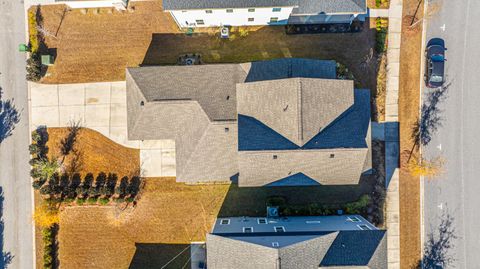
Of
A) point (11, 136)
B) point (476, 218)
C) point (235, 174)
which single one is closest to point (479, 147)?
point (476, 218)

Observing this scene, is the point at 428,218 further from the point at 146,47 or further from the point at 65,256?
the point at 65,256

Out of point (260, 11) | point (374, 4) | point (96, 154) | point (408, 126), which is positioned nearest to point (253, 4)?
point (260, 11)

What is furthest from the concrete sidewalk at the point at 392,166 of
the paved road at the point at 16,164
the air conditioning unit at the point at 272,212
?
the paved road at the point at 16,164

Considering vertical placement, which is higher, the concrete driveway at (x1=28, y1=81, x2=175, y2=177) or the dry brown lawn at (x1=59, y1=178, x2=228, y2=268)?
the concrete driveway at (x1=28, y1=81, x2=175, y2=177)

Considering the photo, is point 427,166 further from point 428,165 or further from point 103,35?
point 103,35

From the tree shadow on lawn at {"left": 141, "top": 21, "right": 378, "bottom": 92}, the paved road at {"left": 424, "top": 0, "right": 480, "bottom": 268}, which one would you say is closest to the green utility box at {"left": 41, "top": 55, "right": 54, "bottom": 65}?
the tree shadow on lawn at {"left": 141, "top": 21, "right": 378, "bottom": 92}

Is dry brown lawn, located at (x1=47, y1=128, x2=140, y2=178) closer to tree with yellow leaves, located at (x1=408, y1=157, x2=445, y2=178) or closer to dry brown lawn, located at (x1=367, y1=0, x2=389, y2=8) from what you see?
tree with yellow leaves, located at (x1=408, y1=157, x2=445, y2=178)

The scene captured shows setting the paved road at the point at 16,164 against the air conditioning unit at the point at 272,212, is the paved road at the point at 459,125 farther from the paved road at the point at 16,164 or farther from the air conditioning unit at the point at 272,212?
the paved road at the point at 16,164
